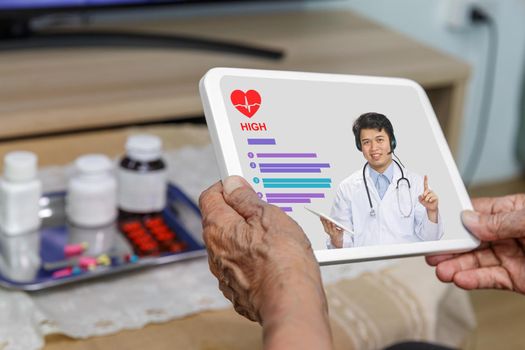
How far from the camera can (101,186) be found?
115 centimetres

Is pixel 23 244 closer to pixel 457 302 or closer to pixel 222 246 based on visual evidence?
pixel 222 246

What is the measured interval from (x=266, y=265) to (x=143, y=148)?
461 millimetres

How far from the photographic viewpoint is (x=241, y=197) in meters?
0.82

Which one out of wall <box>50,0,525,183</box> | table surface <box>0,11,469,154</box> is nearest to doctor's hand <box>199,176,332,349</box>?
table surface <box>0,11,469,154</box>

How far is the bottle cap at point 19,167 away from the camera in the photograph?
1.11 metres

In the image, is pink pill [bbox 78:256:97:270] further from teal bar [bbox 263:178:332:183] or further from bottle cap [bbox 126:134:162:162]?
teal bar [bbox 263:178:332:183]

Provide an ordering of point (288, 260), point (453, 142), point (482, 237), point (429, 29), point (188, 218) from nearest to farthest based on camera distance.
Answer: point (288, 260) < point (482, 237) < point (188, 218) < point (453, 142) < point (429, 29)

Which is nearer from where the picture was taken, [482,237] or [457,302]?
[482,237]

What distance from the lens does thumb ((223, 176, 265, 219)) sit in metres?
0.81

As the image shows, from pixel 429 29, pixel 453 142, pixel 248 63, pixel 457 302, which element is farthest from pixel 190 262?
pixel 429 29

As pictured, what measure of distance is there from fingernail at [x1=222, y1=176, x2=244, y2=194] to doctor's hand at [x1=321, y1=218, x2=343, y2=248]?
0.09 m

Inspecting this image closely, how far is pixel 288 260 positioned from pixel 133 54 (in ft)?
3.85

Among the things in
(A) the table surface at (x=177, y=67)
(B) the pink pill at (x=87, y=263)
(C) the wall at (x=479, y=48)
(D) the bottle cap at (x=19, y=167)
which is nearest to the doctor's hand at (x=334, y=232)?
(B) the pink pill at (x=87, y=263)

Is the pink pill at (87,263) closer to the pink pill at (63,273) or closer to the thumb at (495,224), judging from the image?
the pink pill at (63,273)
